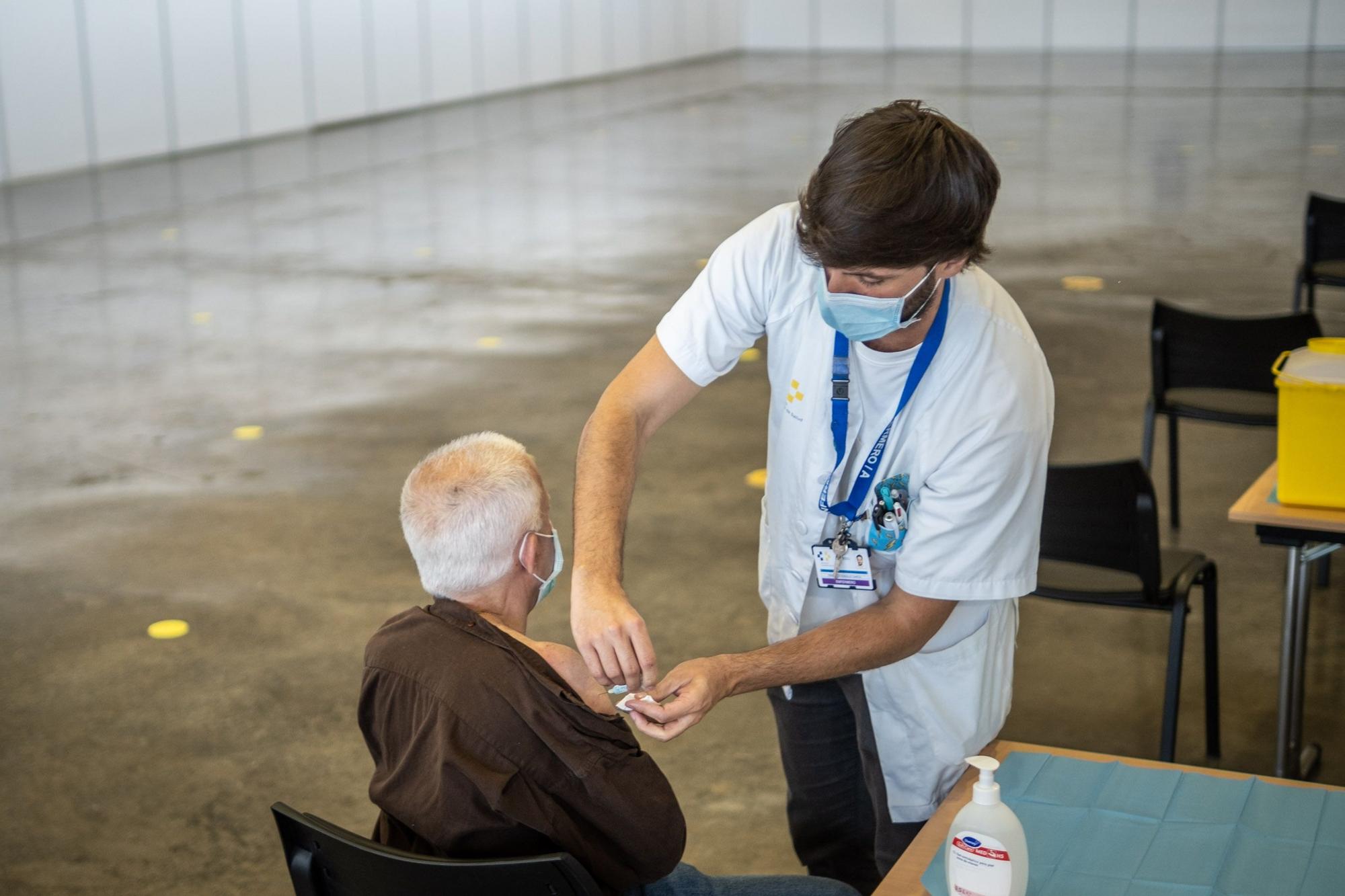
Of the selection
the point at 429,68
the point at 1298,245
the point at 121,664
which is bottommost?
the point at 121,664

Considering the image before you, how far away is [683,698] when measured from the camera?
5.34 feet

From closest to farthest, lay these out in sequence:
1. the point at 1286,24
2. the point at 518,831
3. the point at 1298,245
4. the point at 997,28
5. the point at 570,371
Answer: the point at 518,831 < the point at 570,371 < the point at 1298,245 < the point at 1286,24 < the point at 997,28

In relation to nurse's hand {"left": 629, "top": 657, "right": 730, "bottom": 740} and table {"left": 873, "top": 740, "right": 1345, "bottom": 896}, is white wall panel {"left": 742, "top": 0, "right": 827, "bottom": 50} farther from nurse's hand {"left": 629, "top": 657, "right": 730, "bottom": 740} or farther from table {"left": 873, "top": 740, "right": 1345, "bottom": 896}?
nurse's hand {"left": 629, "top": 657, "right": 730, "bottom": 740}

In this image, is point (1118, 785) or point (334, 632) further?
point (334, 632)

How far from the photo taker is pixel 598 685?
73.9 inches

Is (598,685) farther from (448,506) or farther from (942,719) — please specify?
(942,719)

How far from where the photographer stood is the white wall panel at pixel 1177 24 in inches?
718

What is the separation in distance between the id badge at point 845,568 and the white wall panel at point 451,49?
532 inches

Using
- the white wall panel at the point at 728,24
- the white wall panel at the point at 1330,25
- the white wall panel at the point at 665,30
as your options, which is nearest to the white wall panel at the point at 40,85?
the white wall panel at the point at 665,30

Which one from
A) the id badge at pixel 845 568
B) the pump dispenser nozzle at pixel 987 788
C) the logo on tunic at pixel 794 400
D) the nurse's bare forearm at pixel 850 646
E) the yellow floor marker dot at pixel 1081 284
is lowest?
the yellow floor marker dot at pixel 1081 284

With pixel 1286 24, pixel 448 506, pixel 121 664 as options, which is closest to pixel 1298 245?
pixel 121 664

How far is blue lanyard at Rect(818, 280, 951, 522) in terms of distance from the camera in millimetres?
1764

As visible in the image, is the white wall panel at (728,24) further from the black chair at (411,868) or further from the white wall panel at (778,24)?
the black chair at (411,868)

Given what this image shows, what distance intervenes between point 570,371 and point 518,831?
4.46 meters
